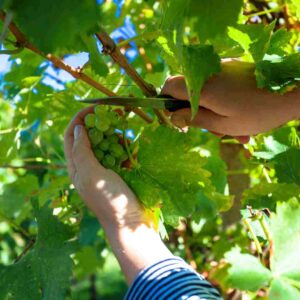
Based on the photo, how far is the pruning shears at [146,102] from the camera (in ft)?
3.42

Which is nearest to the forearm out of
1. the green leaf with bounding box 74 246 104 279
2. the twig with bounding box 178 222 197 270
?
the twig with bounding box 178 222 197 270

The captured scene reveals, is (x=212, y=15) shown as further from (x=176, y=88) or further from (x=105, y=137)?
(x=105, y=137)

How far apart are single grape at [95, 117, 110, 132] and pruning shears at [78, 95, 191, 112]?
4cm

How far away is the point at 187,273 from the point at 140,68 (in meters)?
1.32

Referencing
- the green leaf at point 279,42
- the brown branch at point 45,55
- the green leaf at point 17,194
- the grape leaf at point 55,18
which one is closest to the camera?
the grape leaf at point 55,18

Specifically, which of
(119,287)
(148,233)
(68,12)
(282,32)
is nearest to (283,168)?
(282,32)

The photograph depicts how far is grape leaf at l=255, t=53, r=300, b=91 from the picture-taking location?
0.99 m

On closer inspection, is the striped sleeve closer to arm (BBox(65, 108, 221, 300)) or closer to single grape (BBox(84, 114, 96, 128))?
arm (BBox(65, 108, 221, 300))

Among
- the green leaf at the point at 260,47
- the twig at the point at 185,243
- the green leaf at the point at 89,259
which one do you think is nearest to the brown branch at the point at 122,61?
the green leaf at the point at 260,47

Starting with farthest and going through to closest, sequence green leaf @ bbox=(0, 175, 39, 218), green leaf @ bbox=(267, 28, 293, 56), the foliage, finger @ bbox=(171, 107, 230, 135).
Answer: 1. green leaf @ bbox=(0, 175, 39, 218)
2. green leaf @ bbox=(267, 28, 293, 56)
3. finger @ bbox=(171, 107, 230, 135)
4. the foliage

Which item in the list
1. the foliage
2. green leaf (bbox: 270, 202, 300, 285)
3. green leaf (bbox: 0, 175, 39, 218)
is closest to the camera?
the foliage

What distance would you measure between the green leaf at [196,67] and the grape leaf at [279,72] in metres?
0.10

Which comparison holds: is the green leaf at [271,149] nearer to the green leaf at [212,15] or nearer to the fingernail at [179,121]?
the fingernail at [179,121]

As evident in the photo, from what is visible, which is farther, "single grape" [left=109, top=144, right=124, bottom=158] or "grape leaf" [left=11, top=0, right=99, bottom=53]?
"single grape" [left=109, top=144, right=124, bottom=158]
